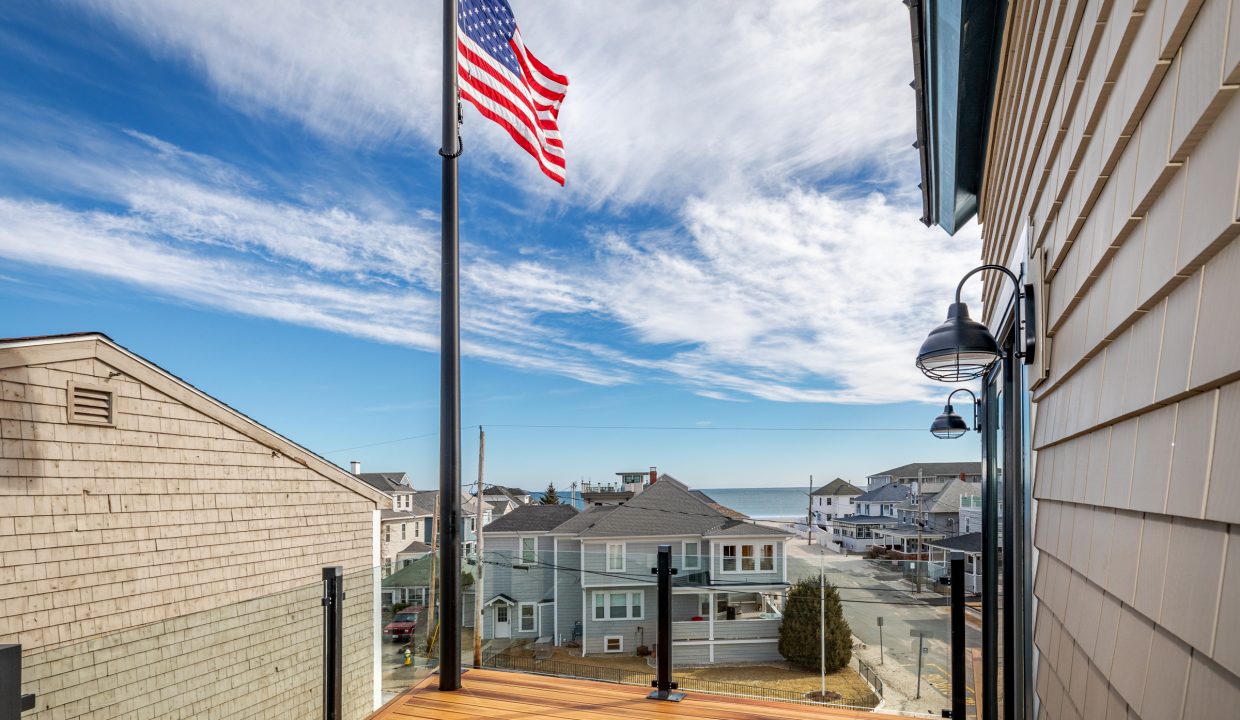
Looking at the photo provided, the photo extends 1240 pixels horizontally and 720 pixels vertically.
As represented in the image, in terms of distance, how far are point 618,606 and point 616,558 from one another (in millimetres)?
290

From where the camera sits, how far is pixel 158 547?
23.9 ft

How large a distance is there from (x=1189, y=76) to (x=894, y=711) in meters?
3.41

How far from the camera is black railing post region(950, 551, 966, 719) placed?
132 inches

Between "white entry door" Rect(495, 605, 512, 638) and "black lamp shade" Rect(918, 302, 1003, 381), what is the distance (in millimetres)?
3269

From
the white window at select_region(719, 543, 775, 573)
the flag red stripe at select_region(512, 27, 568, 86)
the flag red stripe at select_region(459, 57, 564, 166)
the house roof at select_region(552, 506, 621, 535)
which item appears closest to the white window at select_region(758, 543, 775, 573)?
the white window at select_region(719, 543, 775, 573)

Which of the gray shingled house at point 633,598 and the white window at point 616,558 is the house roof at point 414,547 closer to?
the gray shingled house at point 633,598

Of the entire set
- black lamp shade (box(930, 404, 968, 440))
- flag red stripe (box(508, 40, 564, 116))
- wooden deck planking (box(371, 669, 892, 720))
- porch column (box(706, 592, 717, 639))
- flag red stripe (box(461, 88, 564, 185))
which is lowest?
wooden deck planking (box(371, 669, 892, 720))

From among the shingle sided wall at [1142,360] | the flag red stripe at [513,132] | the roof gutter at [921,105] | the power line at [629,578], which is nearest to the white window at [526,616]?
the power line at [629,578]

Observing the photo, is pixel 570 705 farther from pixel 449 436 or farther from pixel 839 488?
pixel 839 488

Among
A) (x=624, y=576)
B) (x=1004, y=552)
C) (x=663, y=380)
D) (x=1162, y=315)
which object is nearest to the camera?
(x=1162, y=315)

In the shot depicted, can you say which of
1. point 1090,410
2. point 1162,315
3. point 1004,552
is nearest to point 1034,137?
point 1090,410

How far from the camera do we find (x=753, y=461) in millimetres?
68625

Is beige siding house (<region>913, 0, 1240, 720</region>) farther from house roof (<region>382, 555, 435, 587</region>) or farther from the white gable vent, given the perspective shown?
the white gable vent

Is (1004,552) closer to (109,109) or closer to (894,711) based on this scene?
(894,711)
